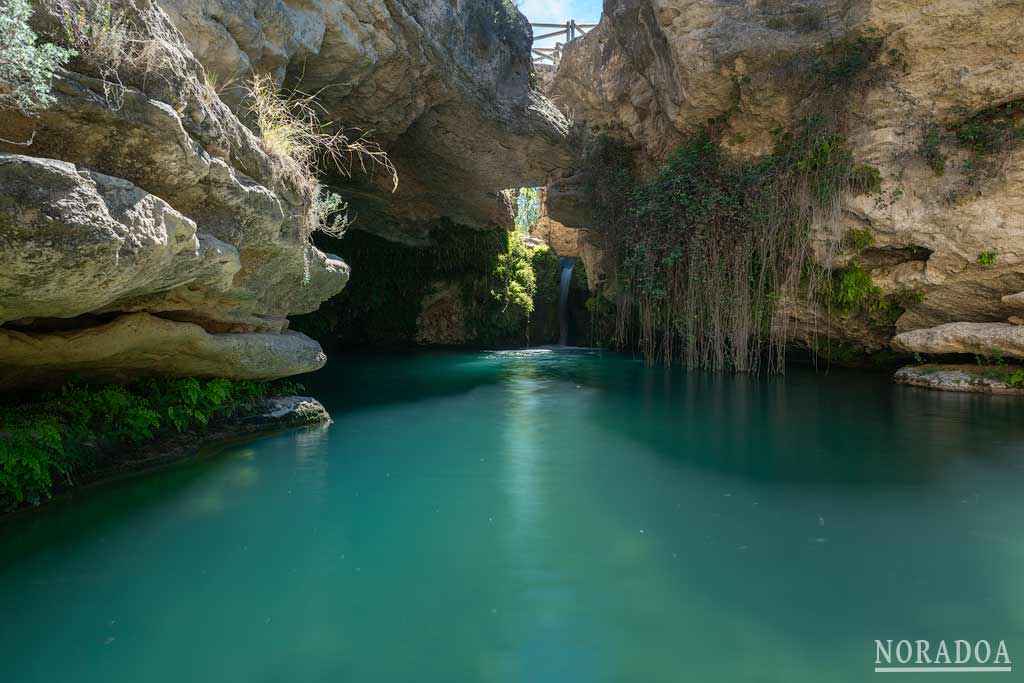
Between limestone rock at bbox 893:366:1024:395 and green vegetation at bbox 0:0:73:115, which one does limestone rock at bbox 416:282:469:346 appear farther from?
green vegetation at bbox 0:0:73:115

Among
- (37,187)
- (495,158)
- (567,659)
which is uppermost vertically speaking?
(495,158)

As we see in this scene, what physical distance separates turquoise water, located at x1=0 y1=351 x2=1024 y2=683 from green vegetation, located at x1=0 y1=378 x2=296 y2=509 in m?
0.30

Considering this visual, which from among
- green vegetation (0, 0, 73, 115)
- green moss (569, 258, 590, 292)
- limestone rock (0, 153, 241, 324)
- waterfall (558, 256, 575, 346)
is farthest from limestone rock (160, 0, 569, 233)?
waterfall (558, 256, 575, 346)

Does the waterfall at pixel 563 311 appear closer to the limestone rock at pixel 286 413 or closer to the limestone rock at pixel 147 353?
the limestone rock at pixel 286 413

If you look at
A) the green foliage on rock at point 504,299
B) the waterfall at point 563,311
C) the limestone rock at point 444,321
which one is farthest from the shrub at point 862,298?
Result: the limestone rock at point 444,321

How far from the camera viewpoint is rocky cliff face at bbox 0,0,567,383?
134 inches

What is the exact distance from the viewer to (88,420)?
→ 16.7 ft

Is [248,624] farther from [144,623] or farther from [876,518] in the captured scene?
[876,518]

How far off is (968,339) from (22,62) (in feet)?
40.2

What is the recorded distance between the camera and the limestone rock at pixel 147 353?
4.70m

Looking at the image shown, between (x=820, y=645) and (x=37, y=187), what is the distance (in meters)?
4.37

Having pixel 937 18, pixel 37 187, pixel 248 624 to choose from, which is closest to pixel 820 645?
pixel 248 624

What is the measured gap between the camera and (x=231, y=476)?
5.11m

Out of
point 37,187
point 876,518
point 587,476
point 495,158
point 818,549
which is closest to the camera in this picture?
point 37,187
